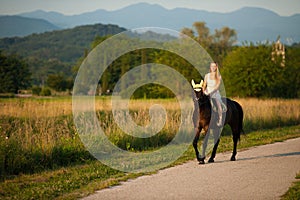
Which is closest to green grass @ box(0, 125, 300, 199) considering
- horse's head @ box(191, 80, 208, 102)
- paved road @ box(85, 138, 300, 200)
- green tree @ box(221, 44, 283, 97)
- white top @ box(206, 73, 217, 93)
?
paved road @ box(85, 138, 300, 200)

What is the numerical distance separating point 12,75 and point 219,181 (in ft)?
232

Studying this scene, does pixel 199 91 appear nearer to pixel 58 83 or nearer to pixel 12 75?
pixel 12 75

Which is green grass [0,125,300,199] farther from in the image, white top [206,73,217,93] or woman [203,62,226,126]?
white top [206,73,217,93]

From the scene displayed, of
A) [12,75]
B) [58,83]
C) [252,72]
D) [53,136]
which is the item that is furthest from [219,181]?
[58,83]

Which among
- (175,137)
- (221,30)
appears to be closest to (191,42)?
(175,137)

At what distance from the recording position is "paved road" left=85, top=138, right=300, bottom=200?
8.38 meters

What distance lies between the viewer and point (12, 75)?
7556 cm

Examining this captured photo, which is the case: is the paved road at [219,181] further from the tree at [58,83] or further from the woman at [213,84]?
the tree at [58,83]

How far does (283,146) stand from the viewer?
1582 centimetres

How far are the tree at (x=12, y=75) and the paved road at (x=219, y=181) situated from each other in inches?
2429

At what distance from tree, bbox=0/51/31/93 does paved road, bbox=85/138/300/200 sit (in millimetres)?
61700

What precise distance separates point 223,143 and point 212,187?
8066 mm

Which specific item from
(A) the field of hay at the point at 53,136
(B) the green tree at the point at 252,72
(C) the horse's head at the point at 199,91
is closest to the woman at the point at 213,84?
(C) the horse's head at the point at 199,91

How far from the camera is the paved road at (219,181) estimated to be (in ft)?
27.5
